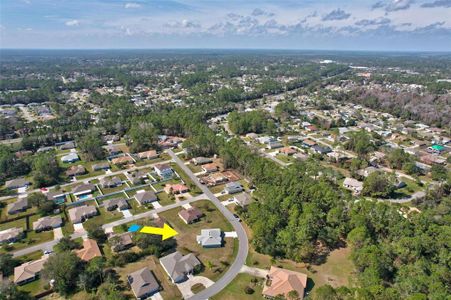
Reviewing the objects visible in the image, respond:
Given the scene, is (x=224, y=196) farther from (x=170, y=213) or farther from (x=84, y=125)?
(x=84, y=125)

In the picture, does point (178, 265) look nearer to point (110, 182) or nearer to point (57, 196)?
point (110, 182)

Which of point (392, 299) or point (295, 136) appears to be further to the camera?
point (295, 136)

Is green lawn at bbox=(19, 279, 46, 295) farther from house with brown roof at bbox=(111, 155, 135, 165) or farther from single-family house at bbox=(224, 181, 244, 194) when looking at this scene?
house with brown roof at bbox=(111, 155, 135, 165)

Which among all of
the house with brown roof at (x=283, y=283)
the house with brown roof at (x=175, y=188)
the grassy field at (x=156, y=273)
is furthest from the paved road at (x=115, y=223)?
the house with brown roof at (x=283, y=283)

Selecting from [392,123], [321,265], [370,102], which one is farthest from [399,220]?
[370,102]

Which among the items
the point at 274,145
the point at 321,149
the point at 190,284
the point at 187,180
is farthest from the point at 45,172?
the point at 321,149

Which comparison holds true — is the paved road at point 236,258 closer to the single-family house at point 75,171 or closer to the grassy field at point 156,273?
the grassy field at point 156,273
